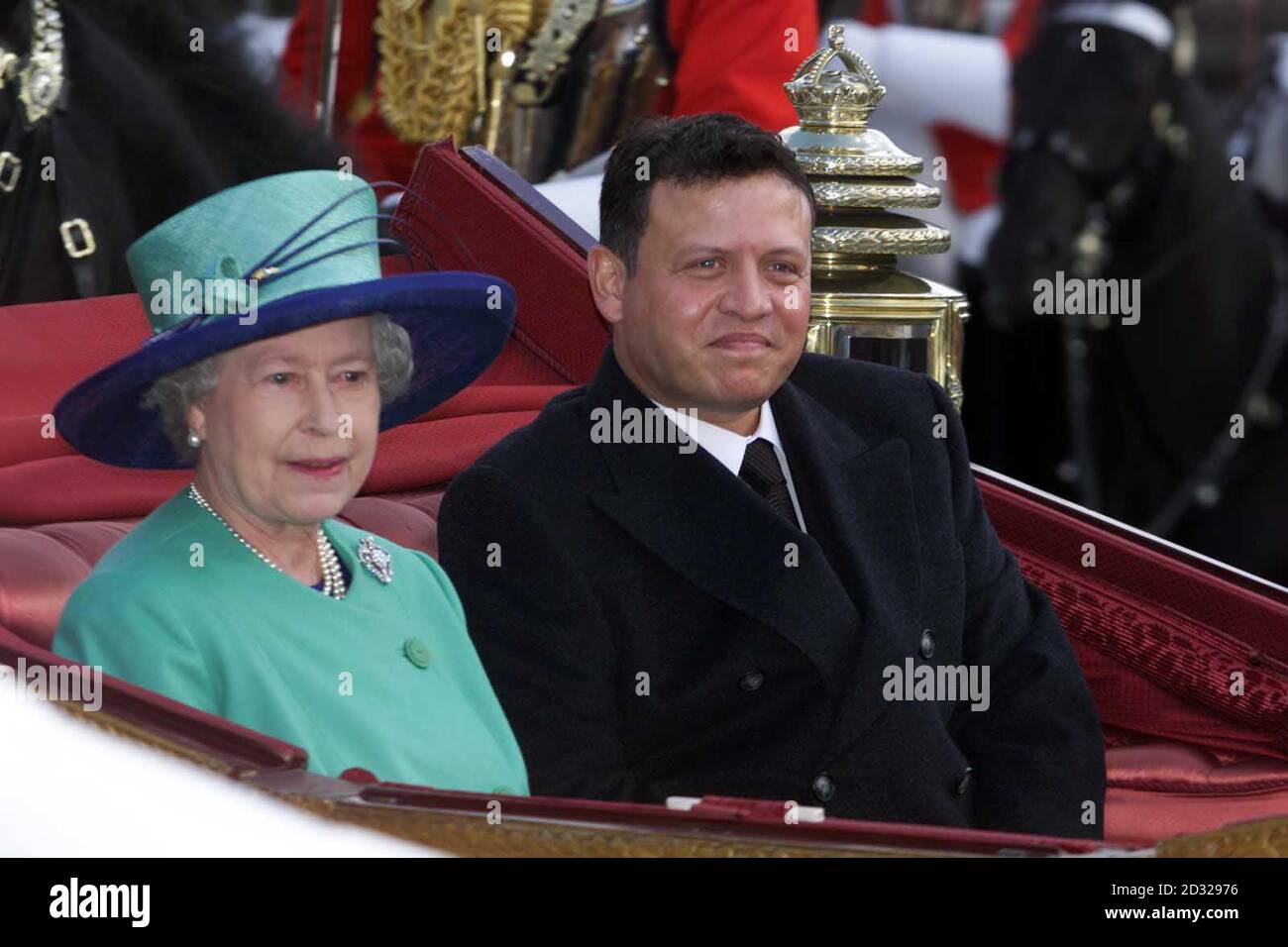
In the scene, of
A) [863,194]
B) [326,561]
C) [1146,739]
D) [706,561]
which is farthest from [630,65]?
[326,561]

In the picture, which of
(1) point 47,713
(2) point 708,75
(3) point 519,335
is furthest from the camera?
(2) point 708,75

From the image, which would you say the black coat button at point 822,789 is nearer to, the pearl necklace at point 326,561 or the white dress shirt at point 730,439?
the white dress shirt at point 730,439

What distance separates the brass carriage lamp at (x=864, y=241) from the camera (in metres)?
2.91

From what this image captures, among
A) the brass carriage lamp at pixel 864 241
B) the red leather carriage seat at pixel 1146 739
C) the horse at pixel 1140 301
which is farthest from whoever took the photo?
the horse at pixel 1140 301

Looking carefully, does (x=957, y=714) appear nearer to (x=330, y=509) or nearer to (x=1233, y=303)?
(x=330, y=509)

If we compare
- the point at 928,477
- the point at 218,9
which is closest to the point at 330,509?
the point at 928,477

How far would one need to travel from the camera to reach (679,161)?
217 centimetres

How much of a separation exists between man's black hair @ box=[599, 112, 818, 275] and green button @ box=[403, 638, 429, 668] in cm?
39

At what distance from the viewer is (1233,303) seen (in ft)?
17.2

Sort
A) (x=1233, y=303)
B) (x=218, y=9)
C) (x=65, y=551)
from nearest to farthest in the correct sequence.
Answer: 1. (x=65, y=551)
2. (x=218, y=9)
3. (x=1233, y=303)

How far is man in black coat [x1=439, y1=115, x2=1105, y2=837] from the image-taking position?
215cm

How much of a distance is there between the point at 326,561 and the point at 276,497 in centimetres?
11

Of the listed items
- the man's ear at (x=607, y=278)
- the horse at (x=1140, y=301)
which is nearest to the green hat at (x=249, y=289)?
the man's ear at (x=607, y=278)

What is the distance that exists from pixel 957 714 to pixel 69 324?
949 mm
